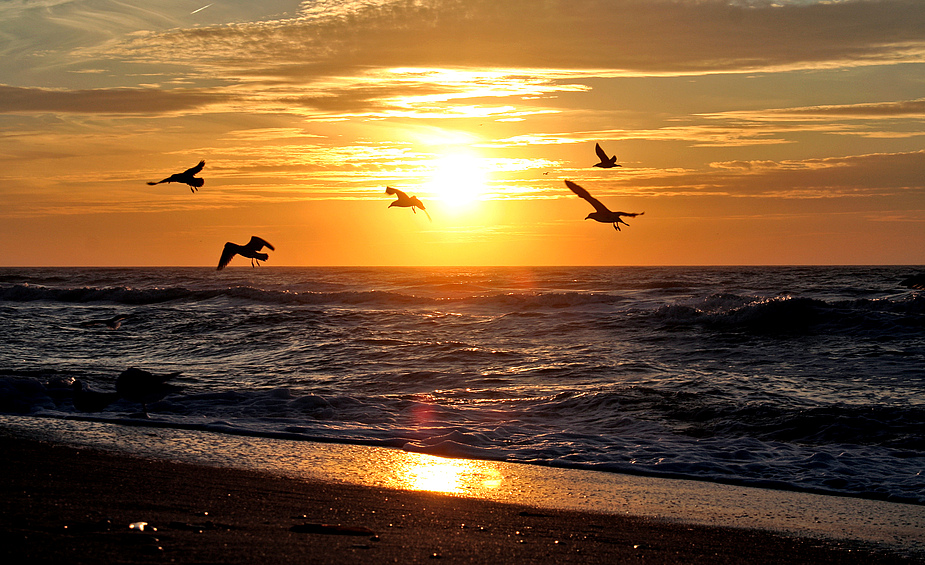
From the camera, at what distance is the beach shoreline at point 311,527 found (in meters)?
4.41

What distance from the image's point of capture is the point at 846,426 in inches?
380

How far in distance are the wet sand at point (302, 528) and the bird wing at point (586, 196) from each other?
723 centimetres

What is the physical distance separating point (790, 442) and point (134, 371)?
28.4ft

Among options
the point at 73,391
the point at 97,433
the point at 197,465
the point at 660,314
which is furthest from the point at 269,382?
the point at 660,314

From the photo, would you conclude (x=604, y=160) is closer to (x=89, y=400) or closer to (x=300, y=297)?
(x=89, y=400)

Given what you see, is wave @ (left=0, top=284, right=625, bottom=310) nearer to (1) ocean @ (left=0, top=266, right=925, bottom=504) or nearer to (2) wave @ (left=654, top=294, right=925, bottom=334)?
(1) ocean @ (left=0, top=266, right=925, bottom=504)

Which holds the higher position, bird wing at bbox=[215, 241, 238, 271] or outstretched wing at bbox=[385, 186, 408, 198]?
outstretched wing at bbox=[385, 186, 408, 198]

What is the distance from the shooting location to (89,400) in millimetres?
10391

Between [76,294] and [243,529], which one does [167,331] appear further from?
[76,294]

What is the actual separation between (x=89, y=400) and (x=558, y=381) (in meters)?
7.18

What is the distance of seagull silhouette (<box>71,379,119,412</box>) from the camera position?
10305 mm

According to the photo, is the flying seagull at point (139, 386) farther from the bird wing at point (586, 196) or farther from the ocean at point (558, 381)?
the bird wing at point (586, 196)

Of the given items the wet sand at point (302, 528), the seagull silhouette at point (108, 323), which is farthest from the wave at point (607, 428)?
the seagull silhouette at point (108, 323)

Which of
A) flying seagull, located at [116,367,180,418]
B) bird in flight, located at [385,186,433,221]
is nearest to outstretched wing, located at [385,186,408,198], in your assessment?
bird in flight, located at [385,186,433,221]
